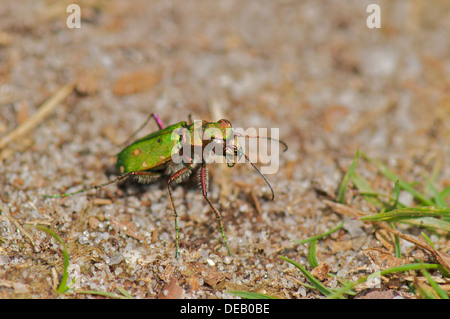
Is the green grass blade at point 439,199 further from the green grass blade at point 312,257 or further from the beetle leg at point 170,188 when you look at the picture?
the beetle leg at point 170,188

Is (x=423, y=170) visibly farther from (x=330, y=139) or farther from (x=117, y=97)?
(x=117, y=97)

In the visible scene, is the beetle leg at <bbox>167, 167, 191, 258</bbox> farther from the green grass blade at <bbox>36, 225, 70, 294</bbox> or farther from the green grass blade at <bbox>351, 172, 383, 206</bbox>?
the green grass blade at <bbox>351, 172, 383, 206</bbox>

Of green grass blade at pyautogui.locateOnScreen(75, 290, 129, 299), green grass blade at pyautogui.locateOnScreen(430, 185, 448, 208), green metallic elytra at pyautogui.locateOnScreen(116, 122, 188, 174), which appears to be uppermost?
green metallic elytra at pyautogui.locateOnScreen(116, 122, 188, 174)

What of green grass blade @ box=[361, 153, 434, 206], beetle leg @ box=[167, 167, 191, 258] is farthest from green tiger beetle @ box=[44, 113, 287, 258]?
green grass blade @ box=[361, 153, 434, 206]

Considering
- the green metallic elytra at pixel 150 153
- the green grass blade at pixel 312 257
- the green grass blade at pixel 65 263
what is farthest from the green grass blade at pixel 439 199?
the green grass blade at pixel 65 263

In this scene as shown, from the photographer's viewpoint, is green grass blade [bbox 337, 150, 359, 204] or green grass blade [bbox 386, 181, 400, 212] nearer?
green grass blade [bbox 386, 181, 400, 212]

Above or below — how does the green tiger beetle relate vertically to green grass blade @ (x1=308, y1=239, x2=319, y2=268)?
above
